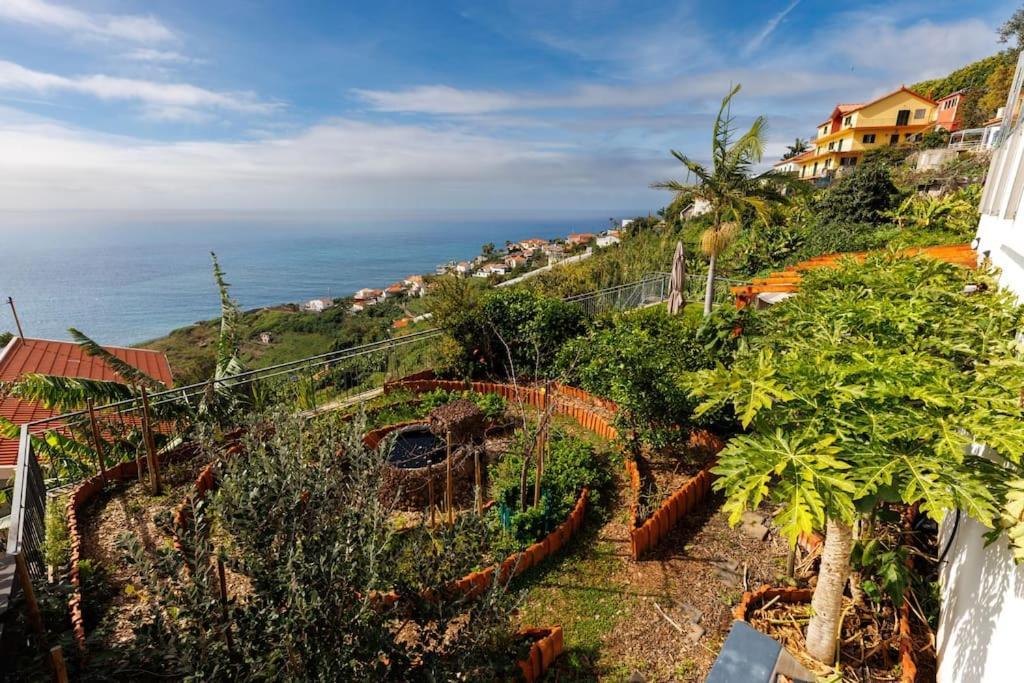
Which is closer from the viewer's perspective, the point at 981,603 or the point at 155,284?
the point at 981,603

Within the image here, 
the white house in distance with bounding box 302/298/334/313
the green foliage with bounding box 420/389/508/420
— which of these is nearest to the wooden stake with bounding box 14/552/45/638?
the green foliage with bounding box 420/389/508/420

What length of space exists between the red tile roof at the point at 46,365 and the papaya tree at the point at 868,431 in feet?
41.3

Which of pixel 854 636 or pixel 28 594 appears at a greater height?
pixel 28 594

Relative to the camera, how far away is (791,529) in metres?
2.13

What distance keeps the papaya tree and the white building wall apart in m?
0.38

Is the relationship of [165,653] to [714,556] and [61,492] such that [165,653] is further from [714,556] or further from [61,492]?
[61,492]

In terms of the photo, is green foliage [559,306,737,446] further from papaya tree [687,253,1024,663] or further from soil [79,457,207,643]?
soil [79,457,207,643]

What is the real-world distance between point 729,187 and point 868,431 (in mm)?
9300

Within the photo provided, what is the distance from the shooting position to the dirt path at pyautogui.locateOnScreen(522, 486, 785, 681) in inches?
163

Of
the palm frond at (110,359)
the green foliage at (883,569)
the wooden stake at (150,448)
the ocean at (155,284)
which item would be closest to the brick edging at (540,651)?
the green foliage at (883,569)

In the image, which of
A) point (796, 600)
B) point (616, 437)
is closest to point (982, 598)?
point (796, 600)

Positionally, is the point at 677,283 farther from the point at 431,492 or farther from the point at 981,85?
the point at 981,85

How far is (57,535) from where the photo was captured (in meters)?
5.52

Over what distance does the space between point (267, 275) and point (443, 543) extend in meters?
132
